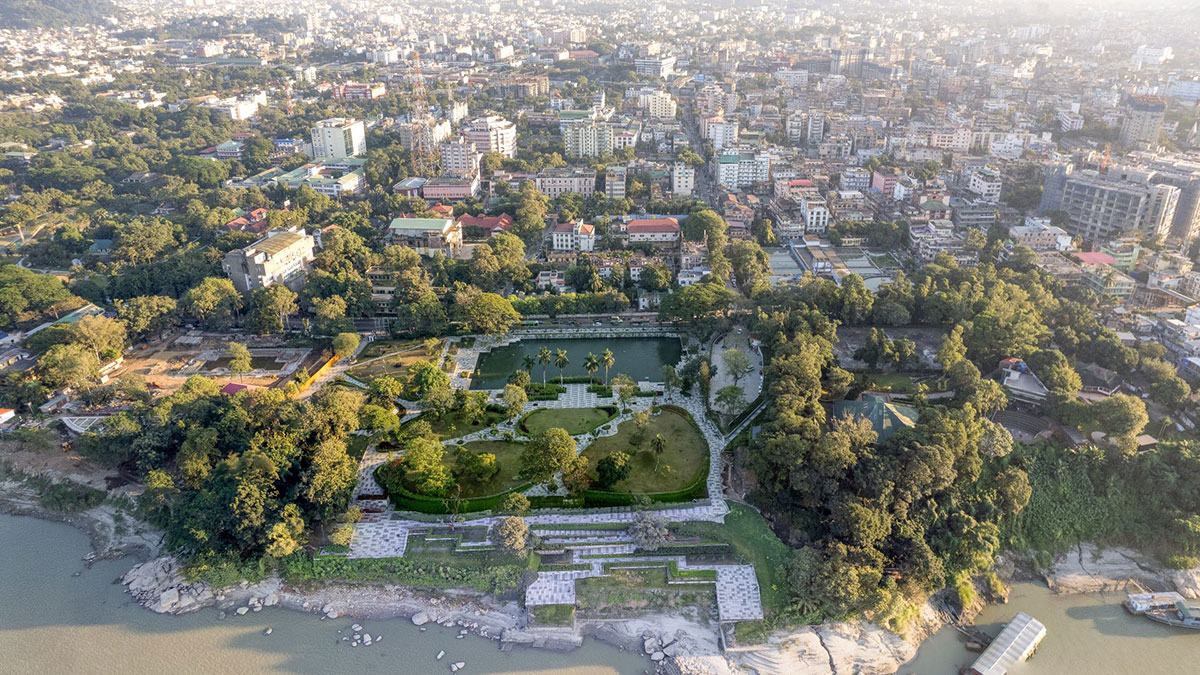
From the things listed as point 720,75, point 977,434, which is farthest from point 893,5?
Answer: point 977,434

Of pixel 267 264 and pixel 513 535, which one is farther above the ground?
pixel 267 264

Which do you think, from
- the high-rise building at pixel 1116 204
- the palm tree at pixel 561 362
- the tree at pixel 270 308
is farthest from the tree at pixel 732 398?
the high-rise building at pixel 1116 204

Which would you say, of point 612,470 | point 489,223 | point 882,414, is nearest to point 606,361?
point 612,470

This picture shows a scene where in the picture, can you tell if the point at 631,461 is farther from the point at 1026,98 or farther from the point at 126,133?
the point at 1026,98

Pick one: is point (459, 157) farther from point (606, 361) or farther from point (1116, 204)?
point (1116, 204)

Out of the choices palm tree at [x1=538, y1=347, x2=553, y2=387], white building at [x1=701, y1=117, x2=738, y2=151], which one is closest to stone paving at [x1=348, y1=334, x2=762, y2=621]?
palm tree at [x1=538, y1=347, x2=553, y2=387]

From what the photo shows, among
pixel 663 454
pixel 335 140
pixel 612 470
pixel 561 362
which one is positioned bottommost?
pixel 663 454

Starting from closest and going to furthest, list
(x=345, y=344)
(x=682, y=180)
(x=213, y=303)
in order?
1. (x=345, y=344)
2. (x=213, y=303)
3. (x=682, y=180)
